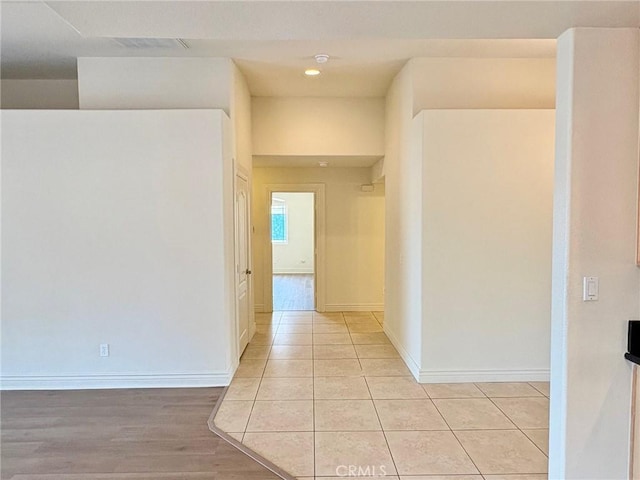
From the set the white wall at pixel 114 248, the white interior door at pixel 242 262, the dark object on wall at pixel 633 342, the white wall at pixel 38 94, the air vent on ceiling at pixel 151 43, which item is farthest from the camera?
the white wall at pixel 38 94

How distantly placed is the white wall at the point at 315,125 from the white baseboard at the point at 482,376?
284cm

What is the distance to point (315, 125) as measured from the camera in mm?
5250

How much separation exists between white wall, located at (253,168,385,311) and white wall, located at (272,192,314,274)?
18.5 ft

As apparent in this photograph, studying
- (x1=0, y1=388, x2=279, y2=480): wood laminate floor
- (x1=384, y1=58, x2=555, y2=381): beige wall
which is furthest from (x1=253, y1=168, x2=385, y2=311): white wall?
(x1=0, y1=388, x2=279, y2=480): wood laminate floor

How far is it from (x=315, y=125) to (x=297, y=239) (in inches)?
291

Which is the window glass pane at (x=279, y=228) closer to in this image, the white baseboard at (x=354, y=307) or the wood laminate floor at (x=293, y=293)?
the wood laminate floor at (x=293, y=293)

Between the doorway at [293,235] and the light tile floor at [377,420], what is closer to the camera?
the light tile floor at [377,420]

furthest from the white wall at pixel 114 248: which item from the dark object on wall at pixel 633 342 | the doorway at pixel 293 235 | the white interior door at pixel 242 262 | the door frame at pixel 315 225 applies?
the doorway at pixel 293 235

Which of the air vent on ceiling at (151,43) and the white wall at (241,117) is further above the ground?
the air vent on ceiling at (151,43)

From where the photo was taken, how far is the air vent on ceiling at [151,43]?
3422 millimetres

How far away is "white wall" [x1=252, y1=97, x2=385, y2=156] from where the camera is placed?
5223mm

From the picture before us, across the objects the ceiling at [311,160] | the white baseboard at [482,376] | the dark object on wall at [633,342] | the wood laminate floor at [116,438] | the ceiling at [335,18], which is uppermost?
the ceiling at [335,18]

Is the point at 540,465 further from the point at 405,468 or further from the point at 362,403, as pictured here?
the point at 362,403

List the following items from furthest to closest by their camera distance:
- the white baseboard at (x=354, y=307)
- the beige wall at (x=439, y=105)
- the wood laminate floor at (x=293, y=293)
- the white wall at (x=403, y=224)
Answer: the wood laminate floor at (x=293, y=293)
the white baseboard at (x=354, y=307)
the white wall at (x=403, y=224)
the beige wall at (x=439, y=105)
